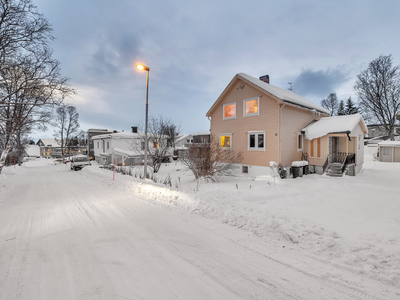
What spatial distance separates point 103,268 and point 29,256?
1746 mm

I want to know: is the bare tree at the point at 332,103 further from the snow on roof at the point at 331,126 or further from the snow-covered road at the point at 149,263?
the snow-covered road at the point at 149,263

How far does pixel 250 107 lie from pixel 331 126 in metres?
6.20

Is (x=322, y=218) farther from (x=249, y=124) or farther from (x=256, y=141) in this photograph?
(x=249, y=124)

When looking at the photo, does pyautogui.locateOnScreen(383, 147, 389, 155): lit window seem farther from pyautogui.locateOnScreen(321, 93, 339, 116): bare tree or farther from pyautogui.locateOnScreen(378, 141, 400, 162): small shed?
pyautogui.locateOnScreen(321, 93, 339, 116): bare tree

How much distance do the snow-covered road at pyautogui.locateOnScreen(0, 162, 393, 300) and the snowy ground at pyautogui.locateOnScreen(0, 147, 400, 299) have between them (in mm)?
20

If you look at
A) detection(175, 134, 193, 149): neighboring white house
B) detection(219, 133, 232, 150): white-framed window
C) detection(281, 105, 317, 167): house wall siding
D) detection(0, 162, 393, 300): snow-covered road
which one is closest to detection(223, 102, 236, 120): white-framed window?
detection(219, 133, 232, 150): white-framed window

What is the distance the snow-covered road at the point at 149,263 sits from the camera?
8.78ft

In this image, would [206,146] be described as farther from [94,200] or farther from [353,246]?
[353,246]

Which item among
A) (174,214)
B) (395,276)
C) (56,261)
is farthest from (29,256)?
(395,276)

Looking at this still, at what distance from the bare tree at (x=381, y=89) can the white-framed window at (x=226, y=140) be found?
2380 centimetres

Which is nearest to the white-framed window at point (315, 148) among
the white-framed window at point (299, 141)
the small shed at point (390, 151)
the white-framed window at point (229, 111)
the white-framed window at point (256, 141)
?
the white-framed window at point (299, 141)

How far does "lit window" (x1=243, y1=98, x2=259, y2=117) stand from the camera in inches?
560

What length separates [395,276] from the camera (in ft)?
9.60

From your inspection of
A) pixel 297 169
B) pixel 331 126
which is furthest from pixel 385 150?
pixel 297 169
